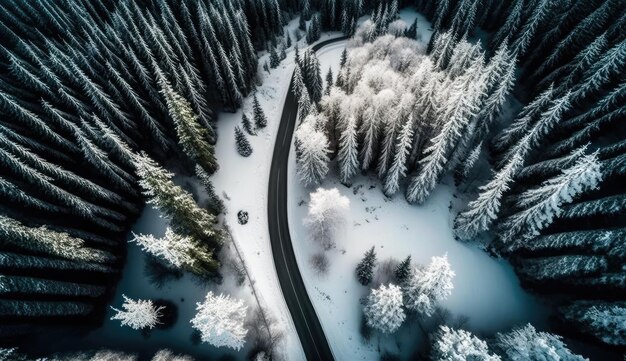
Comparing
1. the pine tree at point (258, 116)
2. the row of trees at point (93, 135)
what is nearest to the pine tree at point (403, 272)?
the row of trees at point (93, 135)

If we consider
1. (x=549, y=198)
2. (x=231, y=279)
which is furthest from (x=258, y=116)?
(x=549, y=198)

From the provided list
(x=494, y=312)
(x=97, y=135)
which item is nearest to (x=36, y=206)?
(x=97, y=135)

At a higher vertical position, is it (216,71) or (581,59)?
(581,59)

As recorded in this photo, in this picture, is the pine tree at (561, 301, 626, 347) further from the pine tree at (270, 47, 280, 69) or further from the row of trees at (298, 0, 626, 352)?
the pine tree at (270, 47, 280, 69)

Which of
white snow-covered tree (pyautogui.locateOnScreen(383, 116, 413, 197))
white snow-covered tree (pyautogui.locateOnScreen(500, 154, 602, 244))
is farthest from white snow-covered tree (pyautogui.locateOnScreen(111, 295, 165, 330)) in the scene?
white snow-covered tree (pyautogui.locateOnScreen(500, 154, 602, 244))

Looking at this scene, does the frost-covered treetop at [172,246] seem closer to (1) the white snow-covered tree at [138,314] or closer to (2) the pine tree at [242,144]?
(1) the white snow-covered tree at [138,314]

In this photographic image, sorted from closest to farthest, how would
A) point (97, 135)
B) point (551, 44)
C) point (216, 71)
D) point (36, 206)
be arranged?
point (36, 206) → point (97, 135) → point (216, 71) → point (551, 44)

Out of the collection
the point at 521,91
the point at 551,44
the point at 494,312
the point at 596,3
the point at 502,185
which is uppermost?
the point at 596,3

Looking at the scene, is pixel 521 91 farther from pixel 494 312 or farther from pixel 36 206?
pixel 36 206
